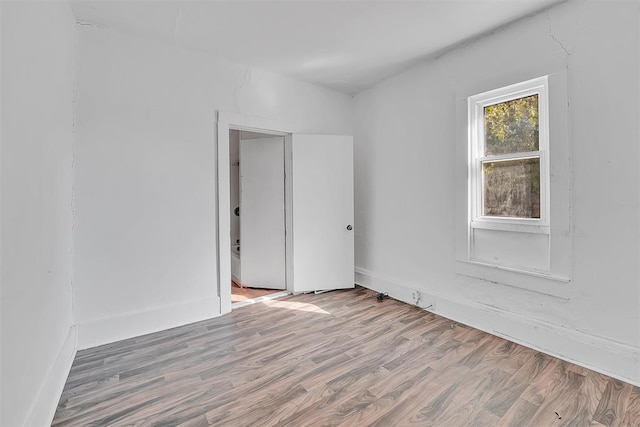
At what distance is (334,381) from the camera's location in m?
1.89

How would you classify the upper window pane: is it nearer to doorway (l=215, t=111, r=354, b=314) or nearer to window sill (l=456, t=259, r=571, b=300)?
window sill (l=456, t=259, r=571, b=300)

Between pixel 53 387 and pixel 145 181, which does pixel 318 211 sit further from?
pixel 53 387

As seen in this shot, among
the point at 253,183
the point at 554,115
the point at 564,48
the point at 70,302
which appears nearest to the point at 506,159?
the point at 554,115

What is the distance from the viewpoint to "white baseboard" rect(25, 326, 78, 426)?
1.37 m

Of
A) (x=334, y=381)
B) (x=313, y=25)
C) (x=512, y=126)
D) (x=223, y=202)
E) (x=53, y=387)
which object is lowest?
(x=334, y=381)

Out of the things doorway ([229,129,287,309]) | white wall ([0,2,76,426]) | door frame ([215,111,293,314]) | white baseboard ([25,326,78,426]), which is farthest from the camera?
doorway ([229,129,287,309])

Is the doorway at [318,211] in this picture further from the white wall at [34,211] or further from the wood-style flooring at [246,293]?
the white wall at [34,211]

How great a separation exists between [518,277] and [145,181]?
324 centimetres

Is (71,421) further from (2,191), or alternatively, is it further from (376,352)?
(376,352)

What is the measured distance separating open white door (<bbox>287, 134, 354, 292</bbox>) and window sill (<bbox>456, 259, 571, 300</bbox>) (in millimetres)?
1427

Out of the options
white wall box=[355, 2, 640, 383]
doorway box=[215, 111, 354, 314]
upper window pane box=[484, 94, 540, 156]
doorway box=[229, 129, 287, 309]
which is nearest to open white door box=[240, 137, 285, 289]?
doorway box=[229, 129, 287, 309]

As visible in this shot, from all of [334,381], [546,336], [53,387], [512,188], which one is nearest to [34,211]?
[53,387]

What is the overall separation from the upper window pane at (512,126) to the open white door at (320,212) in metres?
1.57

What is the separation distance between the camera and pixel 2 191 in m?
1.10
